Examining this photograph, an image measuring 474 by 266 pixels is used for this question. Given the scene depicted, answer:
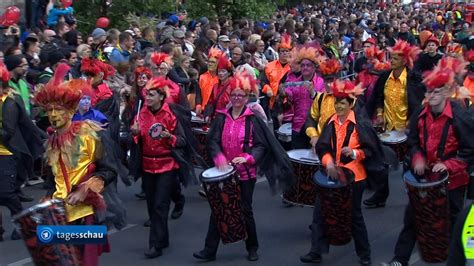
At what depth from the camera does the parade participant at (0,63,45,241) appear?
925 cm

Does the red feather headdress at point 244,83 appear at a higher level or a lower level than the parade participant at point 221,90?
higher

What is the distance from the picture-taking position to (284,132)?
1119cm

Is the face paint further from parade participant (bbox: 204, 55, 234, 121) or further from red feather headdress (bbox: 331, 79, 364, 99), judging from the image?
red feather headdress (bbox: 331, 79, 364, 99)

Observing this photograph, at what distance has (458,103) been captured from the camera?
774cm

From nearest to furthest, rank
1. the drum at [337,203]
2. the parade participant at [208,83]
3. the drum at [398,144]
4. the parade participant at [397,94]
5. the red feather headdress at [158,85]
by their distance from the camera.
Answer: the drum at [337,203]
the red feather headdress at [158,85]
the drum at [398,144]
the parade participant at [397,94]
the parade participant at [208,83]

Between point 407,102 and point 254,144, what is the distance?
2.85 meters

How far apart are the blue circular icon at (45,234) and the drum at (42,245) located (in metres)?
0.06

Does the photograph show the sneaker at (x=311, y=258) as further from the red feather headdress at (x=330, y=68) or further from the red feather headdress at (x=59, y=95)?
the red feather headdress at (x=59, y=95)

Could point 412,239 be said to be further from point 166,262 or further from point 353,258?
point 166,262

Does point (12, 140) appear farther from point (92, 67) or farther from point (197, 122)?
point (197, 122)

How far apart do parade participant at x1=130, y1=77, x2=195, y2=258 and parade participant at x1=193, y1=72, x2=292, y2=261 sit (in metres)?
0.43

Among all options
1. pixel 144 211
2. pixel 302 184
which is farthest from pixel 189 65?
pixel 302 184

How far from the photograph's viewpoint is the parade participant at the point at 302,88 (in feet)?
34.7

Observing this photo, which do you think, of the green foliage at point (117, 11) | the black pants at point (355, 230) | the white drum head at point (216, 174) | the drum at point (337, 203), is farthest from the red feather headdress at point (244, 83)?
the green foliage at point (117, 11)
